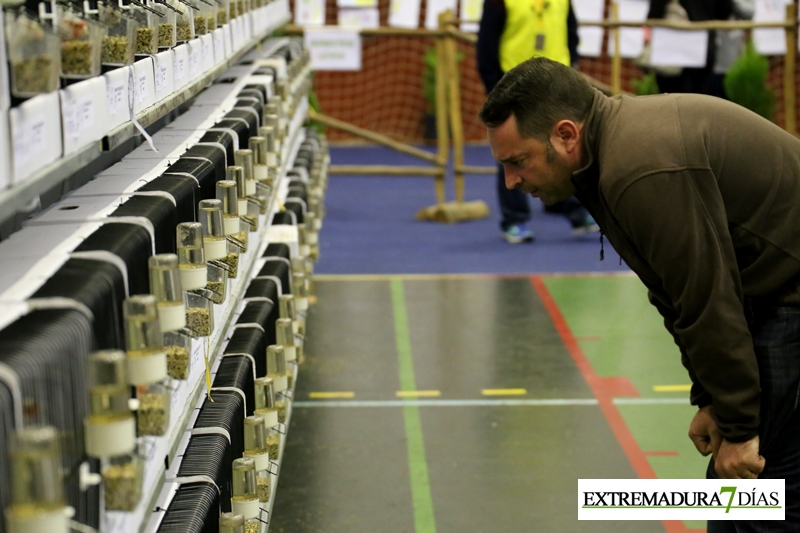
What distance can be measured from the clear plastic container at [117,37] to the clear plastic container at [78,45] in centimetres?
12

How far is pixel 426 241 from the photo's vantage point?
8.62 metres

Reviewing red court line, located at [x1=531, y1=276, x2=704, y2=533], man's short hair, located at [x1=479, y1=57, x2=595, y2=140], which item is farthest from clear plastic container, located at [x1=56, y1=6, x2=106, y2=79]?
red court line, located at [x1=531, y1=276, x2=704, y2=533]

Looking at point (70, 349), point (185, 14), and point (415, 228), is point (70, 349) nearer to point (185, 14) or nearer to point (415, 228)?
point (185, 14)

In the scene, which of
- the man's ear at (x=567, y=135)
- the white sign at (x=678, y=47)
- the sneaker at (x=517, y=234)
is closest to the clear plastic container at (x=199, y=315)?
the man's ear at (x=567, y=135)

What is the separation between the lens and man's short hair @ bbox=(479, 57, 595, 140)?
7.95 feet

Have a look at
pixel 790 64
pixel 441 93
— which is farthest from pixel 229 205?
pixel 790 64

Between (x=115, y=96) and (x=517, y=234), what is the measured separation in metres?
6.73

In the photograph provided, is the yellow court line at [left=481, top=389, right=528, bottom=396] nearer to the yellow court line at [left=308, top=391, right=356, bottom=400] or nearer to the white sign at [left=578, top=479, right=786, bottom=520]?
the yellow court line at [left=308, top=391, right=356, bottom=400]

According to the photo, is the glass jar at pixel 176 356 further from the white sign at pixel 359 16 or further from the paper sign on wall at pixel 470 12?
the white sign at pixel 359 16

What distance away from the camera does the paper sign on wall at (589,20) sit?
502 inches

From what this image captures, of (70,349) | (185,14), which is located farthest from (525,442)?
(70,349)

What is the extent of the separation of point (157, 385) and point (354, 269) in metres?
5.92

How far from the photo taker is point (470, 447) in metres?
4.60

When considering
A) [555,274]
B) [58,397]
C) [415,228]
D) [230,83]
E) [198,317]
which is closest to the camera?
[58,397]
